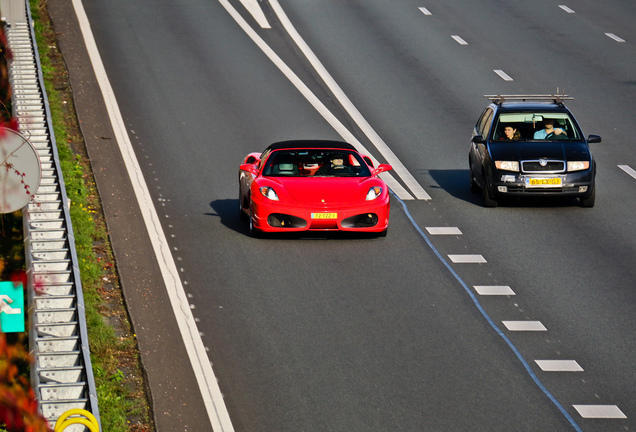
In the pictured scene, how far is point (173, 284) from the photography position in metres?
14.5

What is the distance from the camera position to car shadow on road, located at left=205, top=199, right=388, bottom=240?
56.2ft

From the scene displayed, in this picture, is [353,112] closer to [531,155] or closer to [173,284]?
[531,155]

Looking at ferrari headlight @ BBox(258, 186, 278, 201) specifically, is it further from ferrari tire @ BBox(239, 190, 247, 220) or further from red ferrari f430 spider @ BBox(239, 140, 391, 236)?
ferrari tire @ BBox(239, 190, 247, 220)

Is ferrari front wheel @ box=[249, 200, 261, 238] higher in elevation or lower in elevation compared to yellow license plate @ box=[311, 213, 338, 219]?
lower

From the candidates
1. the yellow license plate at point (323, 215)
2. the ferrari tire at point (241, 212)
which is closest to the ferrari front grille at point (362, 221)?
the yellow license plate at point (323, 215)

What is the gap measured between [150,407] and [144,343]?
5.66ft

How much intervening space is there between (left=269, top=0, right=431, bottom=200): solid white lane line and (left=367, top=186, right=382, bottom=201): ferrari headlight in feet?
9.35

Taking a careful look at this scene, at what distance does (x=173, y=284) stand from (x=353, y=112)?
1263 centimetres

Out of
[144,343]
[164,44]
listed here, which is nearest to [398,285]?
[144,343]

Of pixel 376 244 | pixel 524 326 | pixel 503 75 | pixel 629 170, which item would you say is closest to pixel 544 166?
pixel 376 244

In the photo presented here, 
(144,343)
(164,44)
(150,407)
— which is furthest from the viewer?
(164,44)

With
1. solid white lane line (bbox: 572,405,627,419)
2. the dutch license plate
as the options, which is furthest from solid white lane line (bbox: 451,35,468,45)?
solid white lane line (bbox: 572,405,627,419)

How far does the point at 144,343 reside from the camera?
12.5 m

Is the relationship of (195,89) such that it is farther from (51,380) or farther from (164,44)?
(51,380)
